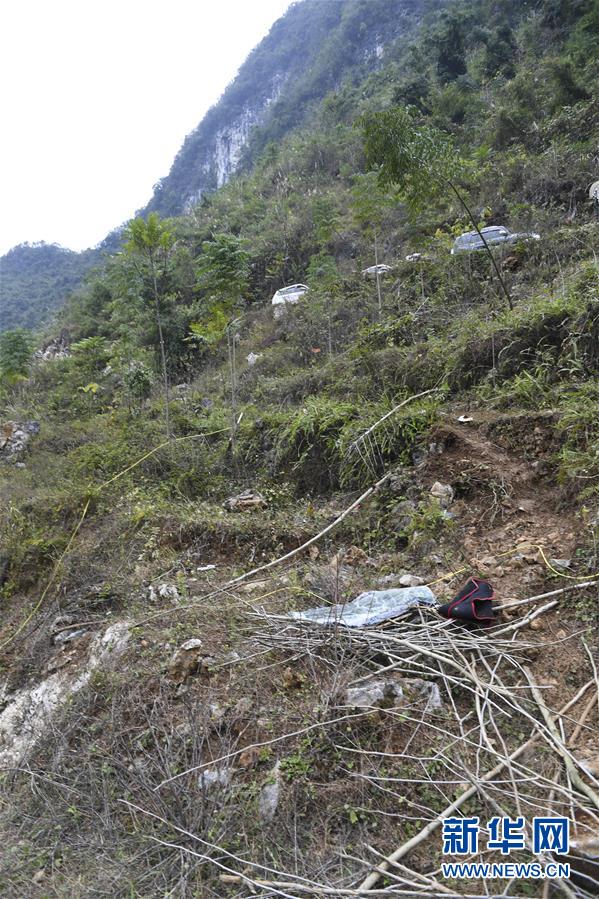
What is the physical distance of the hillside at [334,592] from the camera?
166 cm

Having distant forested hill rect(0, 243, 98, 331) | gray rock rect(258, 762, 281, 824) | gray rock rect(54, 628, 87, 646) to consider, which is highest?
distant forested hill rect(0, 243, 98, 331)

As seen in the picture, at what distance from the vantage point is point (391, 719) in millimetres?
1932

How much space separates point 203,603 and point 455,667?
62.0 inches

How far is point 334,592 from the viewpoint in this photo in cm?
277

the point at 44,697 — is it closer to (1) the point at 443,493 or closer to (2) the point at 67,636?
(2) the point at 67,636

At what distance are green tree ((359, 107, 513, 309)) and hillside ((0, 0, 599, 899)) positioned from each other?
0.10 ft

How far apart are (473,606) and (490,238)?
23.1 feet

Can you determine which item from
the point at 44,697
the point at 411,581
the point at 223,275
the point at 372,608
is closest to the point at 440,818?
the point at 372,608

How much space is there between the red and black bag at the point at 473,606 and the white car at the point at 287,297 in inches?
311

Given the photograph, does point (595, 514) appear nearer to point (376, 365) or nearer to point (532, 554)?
point (532, 554)

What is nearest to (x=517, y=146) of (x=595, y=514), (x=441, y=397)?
(x=441, y=397)

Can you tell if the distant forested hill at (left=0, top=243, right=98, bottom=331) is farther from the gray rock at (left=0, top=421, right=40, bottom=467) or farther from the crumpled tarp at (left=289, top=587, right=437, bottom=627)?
the crumpled tarp at (left=289, top=587, right=437, bottom=627)

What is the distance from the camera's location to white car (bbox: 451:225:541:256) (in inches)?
271

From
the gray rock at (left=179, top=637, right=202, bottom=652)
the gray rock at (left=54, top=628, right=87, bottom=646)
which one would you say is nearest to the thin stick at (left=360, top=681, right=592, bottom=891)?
the gray rock at (left=179, top=637, right=202, bottom=652)
